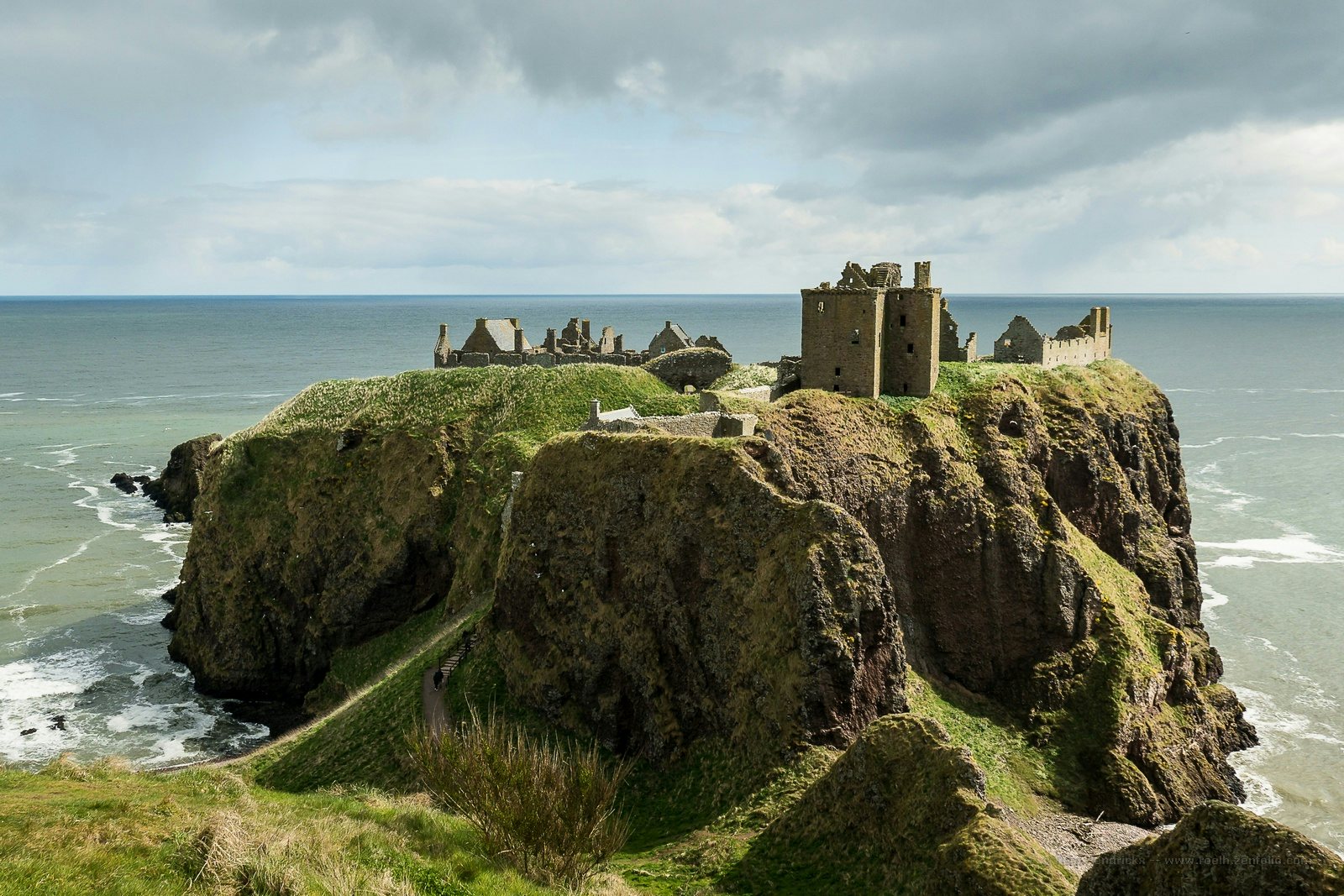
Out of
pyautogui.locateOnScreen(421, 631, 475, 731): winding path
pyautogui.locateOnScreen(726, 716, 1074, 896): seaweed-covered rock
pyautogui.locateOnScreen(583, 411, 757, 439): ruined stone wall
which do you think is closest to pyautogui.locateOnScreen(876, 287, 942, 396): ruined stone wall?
pyautogui.locateOnScreen(583, 411, 757, 439): ruined stone wall

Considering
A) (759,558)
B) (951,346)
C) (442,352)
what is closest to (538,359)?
(442,352)

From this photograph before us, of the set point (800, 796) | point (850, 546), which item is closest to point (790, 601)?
point (850, 546)

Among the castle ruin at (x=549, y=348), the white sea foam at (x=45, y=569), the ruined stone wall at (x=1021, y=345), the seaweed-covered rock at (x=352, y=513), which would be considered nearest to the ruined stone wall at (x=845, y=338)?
the seaweed-covered rock at (x=352, y=513)

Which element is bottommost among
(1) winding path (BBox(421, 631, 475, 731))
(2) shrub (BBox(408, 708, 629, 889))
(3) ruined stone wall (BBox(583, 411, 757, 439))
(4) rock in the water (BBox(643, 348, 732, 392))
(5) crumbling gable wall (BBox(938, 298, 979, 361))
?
(1) winding path (BBox(421, 631, 475, 731))

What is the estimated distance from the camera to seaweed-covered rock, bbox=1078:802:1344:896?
2002 cm

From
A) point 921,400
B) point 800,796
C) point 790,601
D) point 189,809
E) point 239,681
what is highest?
point 921,400

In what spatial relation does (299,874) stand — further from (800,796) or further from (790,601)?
(790,601)

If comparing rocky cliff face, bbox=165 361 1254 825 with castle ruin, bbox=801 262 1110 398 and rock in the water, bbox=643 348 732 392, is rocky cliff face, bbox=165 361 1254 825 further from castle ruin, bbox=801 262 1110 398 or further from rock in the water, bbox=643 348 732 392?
rock in the water, bbox=643 348 732 392

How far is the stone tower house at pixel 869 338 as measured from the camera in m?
50.8

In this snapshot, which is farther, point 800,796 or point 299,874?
point 800,796

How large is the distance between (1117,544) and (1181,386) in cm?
14708

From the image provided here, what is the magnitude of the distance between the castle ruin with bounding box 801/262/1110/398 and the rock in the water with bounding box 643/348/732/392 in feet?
51.6

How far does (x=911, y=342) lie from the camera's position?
172ft

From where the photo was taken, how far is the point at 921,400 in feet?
170
